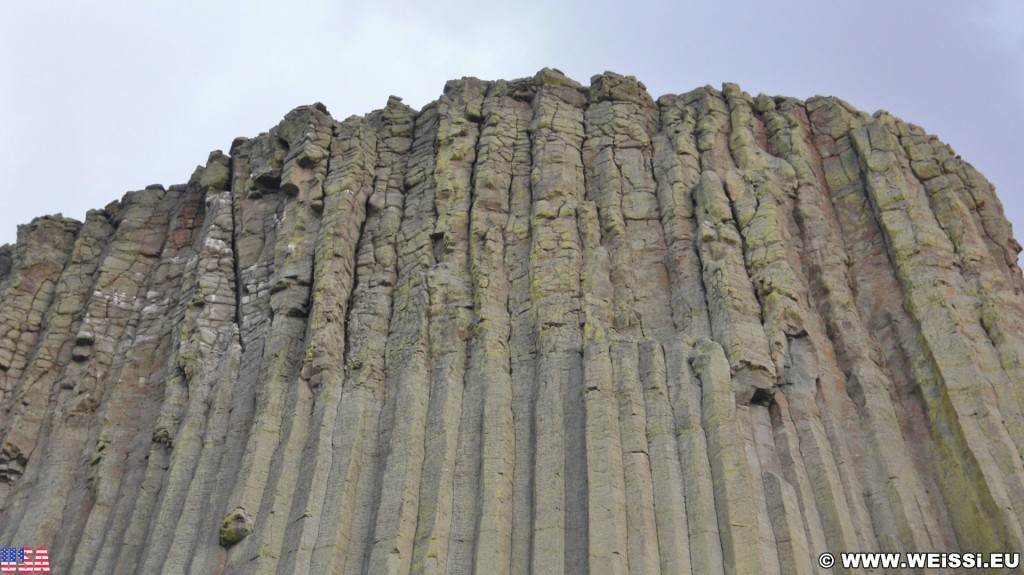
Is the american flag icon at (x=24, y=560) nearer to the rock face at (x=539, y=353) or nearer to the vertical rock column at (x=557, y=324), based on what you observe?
the rock face at (x=539, y=353)

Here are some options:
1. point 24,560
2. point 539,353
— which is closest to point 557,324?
point 539,353

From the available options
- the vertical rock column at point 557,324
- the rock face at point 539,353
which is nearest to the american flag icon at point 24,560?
the rock face at point 539,353

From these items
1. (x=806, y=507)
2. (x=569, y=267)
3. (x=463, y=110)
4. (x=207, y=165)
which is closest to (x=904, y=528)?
(x=806, y=507)

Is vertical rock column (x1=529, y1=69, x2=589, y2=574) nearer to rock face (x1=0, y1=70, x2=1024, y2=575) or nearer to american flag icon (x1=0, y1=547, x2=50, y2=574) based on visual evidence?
rock face (x1=0, y1=70, x2=1024, y2=575)

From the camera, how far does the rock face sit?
763 inches

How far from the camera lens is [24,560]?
79.6 ft

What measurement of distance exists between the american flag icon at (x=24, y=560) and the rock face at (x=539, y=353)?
8.2 inches

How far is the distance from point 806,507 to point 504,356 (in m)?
6.49

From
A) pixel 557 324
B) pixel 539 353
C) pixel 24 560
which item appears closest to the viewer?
pixel 539 353

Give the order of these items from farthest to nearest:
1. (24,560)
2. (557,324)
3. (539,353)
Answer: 1. (24,560)
2. (557,324)
3. (539,353)

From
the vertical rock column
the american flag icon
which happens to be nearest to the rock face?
the vertical rock column

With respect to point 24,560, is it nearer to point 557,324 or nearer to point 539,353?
point 539,353

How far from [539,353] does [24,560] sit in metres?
11.7

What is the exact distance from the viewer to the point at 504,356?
2261cm
